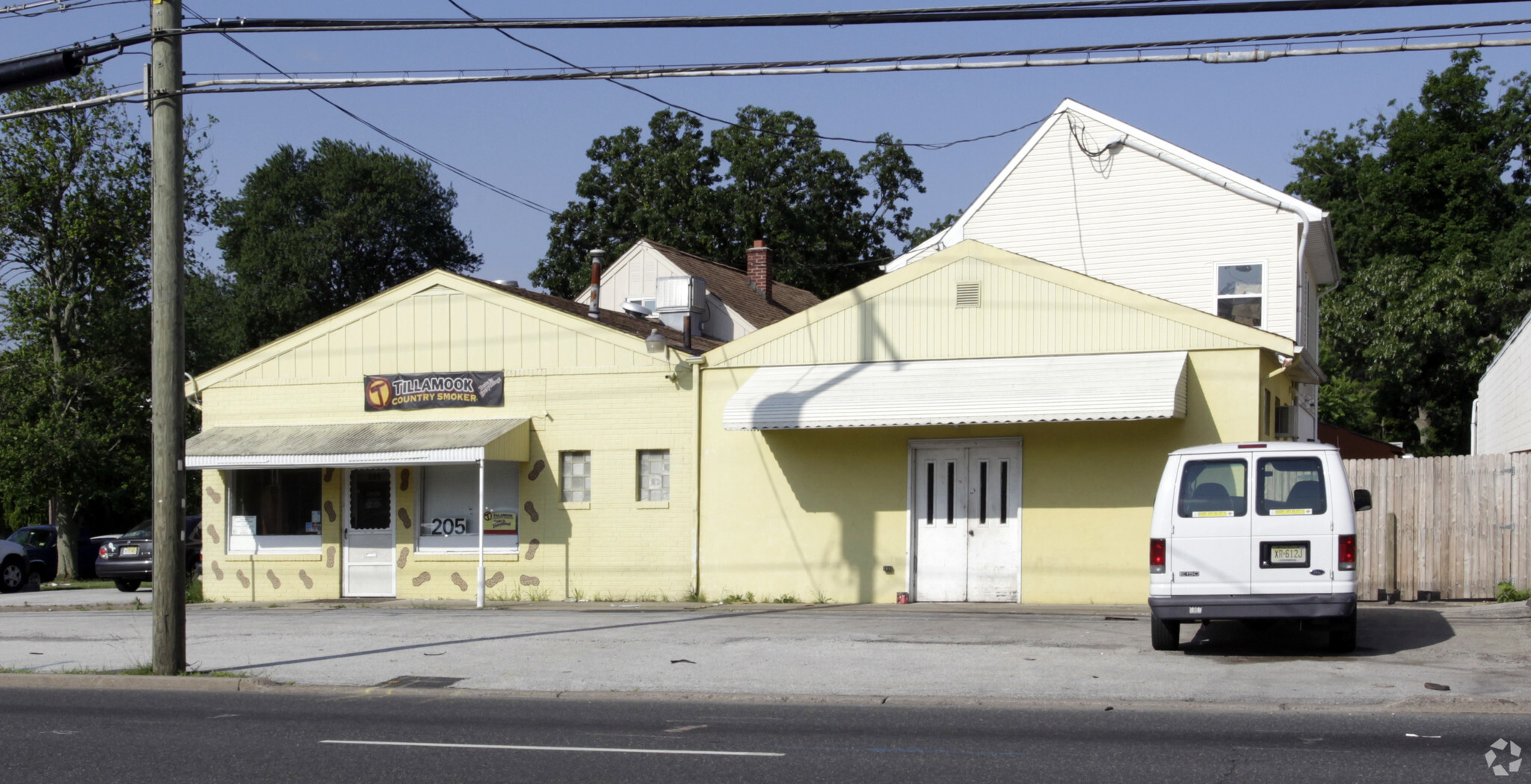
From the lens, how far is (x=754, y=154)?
158 feet

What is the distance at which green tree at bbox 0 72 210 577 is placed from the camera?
104ft

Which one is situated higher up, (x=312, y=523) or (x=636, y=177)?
(x=636, y=177)

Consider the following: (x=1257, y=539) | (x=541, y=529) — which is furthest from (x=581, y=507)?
(x=1257, y=539)

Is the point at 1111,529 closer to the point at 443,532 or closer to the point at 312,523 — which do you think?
the point at 443,532

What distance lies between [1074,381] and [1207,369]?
165 centimetres

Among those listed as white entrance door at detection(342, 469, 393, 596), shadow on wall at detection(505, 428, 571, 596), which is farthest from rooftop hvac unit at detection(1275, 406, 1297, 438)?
white entrance door at detection(342, 469, 393, 596)

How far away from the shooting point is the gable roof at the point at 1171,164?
22734 millimetres

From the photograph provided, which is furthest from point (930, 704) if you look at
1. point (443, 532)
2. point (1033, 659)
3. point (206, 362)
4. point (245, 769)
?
point (206, 362)

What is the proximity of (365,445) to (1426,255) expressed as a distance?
3880cm

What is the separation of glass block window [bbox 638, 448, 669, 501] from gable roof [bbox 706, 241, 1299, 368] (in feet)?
5.06

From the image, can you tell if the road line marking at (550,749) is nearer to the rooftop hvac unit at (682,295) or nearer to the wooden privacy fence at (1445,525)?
the wooden privacy fence at (1445,525)

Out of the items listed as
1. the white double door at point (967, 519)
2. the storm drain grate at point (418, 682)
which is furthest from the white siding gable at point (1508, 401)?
the storm drain grate at point (418, 682)

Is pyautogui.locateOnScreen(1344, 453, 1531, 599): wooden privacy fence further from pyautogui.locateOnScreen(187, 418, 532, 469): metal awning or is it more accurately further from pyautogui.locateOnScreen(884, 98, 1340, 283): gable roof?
pyautogui.locateOnScreen(187, 418, 532, 469): metal awning

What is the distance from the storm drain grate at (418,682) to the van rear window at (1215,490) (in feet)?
22.0
